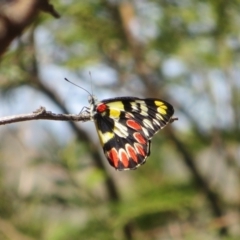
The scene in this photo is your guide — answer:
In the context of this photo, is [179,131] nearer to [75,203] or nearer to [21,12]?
[75,203]

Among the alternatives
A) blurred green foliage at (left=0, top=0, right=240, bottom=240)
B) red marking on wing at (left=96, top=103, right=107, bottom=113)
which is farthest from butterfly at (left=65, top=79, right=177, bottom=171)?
blurred green foliage at (left=0, top=0, right=240, bottom=240)

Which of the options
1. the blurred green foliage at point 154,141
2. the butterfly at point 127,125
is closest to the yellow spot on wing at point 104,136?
the butterfly at point 127,125

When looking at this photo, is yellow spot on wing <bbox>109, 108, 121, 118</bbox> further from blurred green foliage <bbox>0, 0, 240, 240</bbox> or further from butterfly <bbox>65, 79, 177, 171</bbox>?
blurred green foliage <bbox>0, 0, 240, 240</bbox>

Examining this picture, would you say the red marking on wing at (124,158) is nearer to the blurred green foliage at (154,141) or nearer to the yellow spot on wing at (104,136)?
the yellow spot on wing at (104,136)

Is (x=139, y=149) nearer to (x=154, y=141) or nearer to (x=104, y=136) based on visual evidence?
(x=104, y=136)

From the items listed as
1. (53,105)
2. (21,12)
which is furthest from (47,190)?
(21,12)

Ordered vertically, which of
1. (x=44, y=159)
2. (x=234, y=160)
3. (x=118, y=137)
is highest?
(x=118, y=137)

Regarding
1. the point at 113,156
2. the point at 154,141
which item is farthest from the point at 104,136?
the point at 154,141
